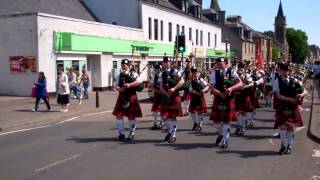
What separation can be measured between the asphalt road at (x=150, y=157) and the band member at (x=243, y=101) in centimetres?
32

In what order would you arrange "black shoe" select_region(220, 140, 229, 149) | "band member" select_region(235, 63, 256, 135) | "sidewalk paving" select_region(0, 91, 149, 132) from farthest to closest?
"sidewalk paving" select_region(0, 91, 149, 132) < "band member" select_region(235, 63, 256, 135) < "black shoe" select_region(220, 140, 229, 149)

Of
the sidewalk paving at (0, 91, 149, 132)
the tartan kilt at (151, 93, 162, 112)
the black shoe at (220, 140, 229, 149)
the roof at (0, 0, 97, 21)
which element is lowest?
the sidewalk paving at (0, 91, 149, 132)

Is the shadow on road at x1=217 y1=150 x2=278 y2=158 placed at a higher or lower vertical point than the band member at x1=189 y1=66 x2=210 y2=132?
lower

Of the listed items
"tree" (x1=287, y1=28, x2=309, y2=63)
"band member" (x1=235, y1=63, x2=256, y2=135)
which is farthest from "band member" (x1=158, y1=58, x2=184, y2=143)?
"tree" (x1=287, y1=28, x2=309, y2=63)

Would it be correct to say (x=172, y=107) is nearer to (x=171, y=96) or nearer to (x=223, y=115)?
(x=171, y=96)

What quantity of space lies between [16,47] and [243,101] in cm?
1674

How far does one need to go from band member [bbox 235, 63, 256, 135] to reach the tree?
122 meters

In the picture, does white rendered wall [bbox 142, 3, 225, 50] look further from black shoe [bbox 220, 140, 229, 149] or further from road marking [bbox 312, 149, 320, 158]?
road marking [bbox 312, 149, 320, 158]

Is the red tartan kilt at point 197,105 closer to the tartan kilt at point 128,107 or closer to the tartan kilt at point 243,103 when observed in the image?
the tartan kilt at point 243,103

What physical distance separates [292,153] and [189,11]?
46284 millimetres

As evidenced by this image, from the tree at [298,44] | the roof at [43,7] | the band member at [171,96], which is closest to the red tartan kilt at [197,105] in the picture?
the band member at [171,96]

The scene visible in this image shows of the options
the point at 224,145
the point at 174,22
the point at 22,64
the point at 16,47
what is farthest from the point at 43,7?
the point at 224,145

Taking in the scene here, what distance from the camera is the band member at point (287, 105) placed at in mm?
9500

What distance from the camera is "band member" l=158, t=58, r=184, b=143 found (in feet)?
36.5
